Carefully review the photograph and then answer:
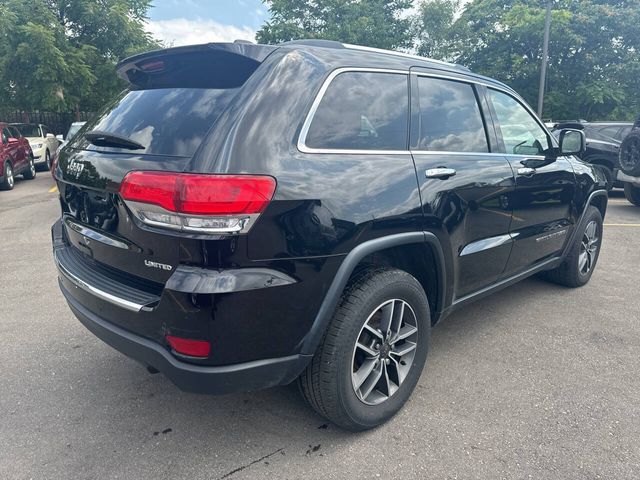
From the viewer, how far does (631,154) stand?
7496 mm

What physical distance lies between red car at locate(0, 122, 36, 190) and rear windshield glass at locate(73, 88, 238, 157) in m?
11.0

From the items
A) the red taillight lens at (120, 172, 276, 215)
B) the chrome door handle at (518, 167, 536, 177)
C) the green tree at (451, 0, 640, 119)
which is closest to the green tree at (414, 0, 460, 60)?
the green tree at (451, 0, 640, 119)

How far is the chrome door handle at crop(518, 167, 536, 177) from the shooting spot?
3307 mm

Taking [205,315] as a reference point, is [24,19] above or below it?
above

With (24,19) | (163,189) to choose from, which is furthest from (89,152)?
(24,19)

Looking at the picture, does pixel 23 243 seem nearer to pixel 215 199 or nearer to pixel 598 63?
pixel 215 199

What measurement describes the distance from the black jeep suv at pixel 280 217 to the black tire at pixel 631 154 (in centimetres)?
584

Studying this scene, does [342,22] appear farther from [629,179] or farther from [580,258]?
[580,258]

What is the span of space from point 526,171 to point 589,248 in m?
1.79

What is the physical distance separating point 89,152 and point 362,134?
53.3 inches

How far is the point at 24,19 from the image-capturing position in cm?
1659

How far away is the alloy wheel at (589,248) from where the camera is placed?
177 inches

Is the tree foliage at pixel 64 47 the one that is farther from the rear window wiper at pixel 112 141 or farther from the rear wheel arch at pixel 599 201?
the rear wheel arch at pixel 599 201

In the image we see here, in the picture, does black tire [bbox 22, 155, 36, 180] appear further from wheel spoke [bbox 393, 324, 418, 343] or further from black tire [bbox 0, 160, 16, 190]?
wheel spoke [bbox 393, 324, 418, 343]
